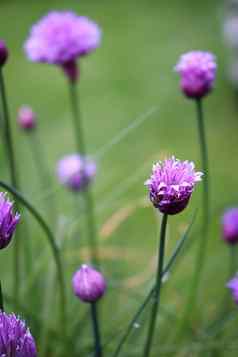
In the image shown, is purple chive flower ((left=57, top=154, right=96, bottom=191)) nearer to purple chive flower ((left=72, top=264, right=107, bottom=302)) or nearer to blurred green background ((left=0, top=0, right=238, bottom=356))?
blurred green background ((left=0, top=0, right=238, bottom=356))

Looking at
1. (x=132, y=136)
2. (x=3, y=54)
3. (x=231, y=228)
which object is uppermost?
(x=3, y=54)

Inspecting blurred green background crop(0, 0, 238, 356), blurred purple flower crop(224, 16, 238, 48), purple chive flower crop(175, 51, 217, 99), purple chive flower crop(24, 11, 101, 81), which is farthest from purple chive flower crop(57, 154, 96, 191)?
blurred purple flower crop(224, 16, 238, 48)

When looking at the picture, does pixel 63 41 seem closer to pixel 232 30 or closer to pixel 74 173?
pixel 74 173

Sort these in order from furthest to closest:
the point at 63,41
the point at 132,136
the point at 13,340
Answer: the point at 132,136 → the point at 63,41 → the point at 13,340

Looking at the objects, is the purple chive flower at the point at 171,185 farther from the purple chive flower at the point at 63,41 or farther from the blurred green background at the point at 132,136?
the purple chive flower at the point at 63,41

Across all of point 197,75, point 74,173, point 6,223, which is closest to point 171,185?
point 6,223
